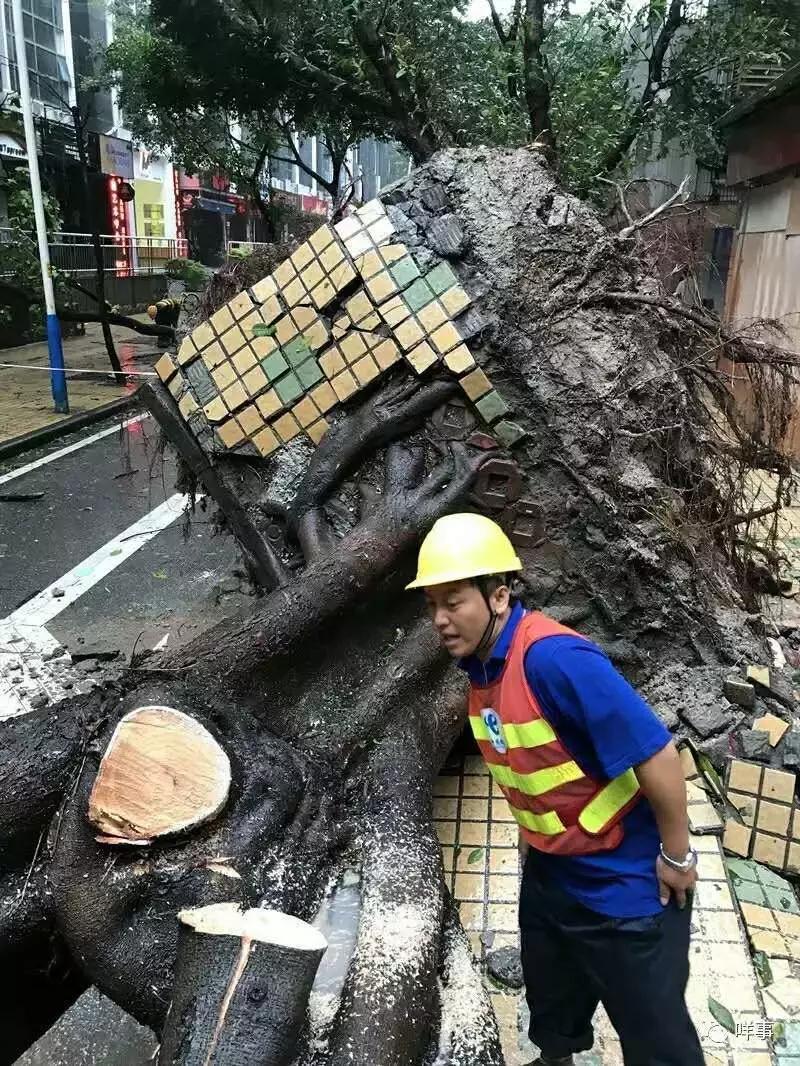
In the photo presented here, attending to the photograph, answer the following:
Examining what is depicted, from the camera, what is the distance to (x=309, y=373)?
14.4 feet

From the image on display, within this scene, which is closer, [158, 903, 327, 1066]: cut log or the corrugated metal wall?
[158, 903, 327, 1066]: cut log

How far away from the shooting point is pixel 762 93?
9.84 meters

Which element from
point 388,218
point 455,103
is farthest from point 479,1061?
point 455,103

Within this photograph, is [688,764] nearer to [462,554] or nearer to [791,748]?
[791,748]

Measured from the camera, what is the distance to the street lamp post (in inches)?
416

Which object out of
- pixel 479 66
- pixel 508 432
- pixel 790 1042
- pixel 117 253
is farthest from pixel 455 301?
pixel 117 253

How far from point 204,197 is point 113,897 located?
34.7 m

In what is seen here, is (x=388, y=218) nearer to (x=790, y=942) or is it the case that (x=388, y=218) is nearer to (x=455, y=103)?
(x=790, y=942)

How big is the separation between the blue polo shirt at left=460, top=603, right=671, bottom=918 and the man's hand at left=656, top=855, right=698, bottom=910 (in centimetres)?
2

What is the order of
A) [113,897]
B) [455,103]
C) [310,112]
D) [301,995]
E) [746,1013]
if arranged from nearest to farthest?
1. [301,995]
2. [113,897]
3. [746,1013]
4. [455,103]
5. [310,112]

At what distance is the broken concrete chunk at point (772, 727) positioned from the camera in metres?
3.66

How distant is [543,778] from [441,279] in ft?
9.31

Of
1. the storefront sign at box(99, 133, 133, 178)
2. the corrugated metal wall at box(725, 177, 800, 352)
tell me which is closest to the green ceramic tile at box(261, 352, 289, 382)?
the corrugated metal wall at box(725, 177, 800, 352)

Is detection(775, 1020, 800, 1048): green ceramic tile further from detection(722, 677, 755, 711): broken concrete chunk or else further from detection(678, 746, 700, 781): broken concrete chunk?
detection(722, 677, 755, 711): broken concrete chunk
